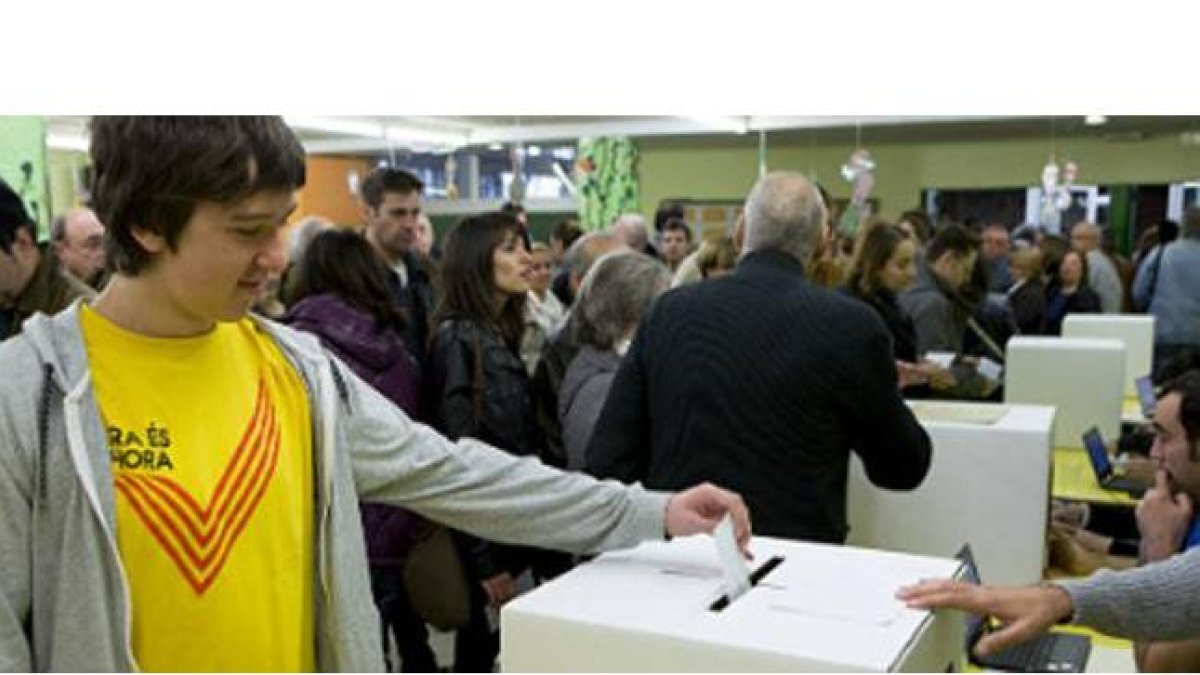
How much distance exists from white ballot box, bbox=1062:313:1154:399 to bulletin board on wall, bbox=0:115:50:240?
3.96 meters

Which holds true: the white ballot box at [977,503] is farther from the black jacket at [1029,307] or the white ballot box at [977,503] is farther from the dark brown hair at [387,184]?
the black jacket at [1029,307]

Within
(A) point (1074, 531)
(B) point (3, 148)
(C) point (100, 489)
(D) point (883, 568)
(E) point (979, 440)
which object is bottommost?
(A) point (1074, 531)

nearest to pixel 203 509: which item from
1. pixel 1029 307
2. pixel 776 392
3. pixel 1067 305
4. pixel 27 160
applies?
pixel 776 392

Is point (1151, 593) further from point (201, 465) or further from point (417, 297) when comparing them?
point (417, 297)

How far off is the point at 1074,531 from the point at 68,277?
251 centimetres

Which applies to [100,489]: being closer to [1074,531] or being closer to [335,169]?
[1074,531]

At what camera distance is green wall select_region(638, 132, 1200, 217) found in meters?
11.3

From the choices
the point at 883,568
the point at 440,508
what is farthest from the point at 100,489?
the point at 883,568

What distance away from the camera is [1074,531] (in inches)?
109

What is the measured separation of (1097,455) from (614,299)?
1712mm

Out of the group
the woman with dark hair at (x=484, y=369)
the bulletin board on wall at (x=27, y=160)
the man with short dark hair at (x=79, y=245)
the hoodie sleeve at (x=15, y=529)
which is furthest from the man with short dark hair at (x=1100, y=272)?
the hoodie sleeve at (x=15, y=529)

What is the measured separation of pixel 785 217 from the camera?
1.96 meters

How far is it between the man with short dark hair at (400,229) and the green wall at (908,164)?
352 inches

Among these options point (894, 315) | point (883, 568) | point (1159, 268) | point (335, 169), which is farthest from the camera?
point (335, 169)
